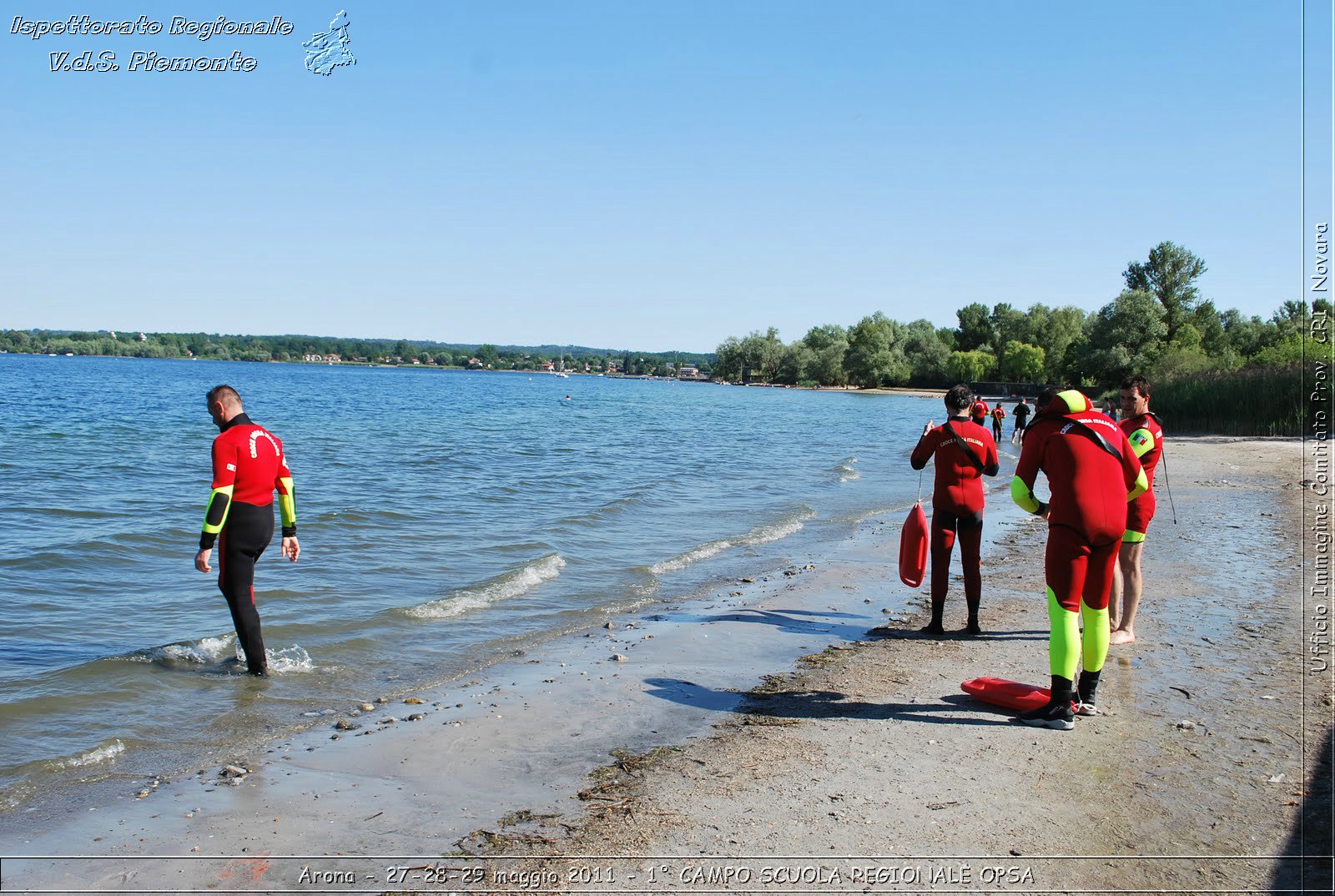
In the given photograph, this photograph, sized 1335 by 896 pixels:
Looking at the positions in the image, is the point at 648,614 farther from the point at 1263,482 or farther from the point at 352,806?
the point at 1263,482

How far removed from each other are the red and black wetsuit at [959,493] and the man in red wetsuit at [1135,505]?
3.59ft

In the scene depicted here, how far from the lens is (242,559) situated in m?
7.22

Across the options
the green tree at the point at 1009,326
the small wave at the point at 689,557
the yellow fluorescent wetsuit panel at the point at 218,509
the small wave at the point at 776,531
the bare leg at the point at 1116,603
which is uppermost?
the green tree at the point at 1009,326

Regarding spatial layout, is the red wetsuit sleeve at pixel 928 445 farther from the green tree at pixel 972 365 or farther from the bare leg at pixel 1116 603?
the green tree at pixel 972 365

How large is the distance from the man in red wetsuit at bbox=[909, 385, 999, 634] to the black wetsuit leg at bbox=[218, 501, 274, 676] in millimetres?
5443

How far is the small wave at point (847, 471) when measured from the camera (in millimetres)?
25234

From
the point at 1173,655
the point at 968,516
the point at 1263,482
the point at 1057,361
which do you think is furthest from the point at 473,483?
the point at 1057,361

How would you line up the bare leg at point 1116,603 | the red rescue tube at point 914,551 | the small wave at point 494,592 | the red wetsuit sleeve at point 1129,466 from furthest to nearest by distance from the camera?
the small wave at point 494,592, the red rescue tube at point 914,551, the bare leg at point 1116,603, the red wetsuit sleeve at point 1129,466

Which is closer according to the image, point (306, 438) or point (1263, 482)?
point (1263, 482)

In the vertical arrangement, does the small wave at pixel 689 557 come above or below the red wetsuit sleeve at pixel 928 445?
below

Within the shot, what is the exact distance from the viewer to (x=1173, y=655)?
734cm

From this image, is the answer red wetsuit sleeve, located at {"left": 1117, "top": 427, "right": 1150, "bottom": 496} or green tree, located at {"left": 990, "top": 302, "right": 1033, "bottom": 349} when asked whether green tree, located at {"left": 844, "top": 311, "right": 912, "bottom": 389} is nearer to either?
green tree, located at {"left": 990, "top": 302, "right": 1033, "bottom": 349}

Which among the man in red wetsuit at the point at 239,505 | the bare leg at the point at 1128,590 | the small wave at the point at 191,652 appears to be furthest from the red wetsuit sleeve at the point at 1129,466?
the small wave at the point at 191,652

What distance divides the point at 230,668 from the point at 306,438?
2624cm
